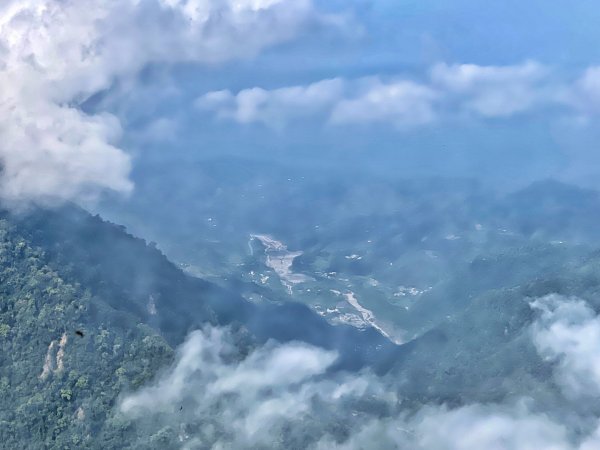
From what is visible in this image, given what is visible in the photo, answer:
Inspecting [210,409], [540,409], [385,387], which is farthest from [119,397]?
[540,409]

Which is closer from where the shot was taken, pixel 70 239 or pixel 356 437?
pixel 356 437

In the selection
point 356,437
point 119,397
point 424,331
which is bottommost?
point 424,331

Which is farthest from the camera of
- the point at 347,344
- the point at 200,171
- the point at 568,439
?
the point at 200,171

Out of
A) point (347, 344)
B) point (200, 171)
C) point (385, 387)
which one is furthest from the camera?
point (200, 171)

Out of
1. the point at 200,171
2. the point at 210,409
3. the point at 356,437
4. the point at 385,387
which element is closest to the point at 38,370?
the point at 210,409

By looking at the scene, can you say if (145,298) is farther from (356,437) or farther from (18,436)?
(356,437)

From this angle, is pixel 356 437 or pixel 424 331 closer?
pixel 356 437

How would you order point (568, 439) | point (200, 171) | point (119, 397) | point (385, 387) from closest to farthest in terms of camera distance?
point (568, 439), point (119, 397), point (385, 387), point (200, 171)

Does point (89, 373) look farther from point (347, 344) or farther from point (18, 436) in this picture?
point (347, 344)

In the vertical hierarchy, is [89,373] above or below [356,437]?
above
